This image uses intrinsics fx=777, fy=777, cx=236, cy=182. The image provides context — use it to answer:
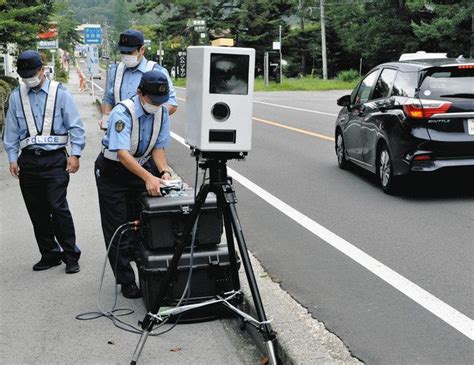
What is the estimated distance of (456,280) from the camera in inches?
246

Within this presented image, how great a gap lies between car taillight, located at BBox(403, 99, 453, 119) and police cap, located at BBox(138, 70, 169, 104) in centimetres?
476

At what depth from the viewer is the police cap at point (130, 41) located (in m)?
6.82

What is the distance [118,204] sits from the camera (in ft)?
19.3

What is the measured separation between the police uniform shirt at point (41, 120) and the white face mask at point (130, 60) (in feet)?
2.03

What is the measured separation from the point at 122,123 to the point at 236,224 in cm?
142

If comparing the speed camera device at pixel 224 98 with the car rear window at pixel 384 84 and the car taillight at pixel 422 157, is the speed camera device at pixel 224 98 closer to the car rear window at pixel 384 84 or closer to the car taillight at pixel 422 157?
the car taillight at pixel 422 157

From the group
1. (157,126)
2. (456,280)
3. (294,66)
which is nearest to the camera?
(157,126)

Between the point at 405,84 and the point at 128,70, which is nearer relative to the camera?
the point at 128,70

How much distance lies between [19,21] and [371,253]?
1548 cm

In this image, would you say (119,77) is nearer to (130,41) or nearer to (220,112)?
(130,41)

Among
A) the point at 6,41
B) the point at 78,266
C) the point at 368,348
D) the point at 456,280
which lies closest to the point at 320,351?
the point at 368,348

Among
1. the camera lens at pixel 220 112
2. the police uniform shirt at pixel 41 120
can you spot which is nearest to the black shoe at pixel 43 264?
the police uniform shirt at pixel 41 120

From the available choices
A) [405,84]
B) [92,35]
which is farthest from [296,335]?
[92,35]

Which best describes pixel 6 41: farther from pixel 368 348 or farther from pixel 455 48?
pixel 455 48
